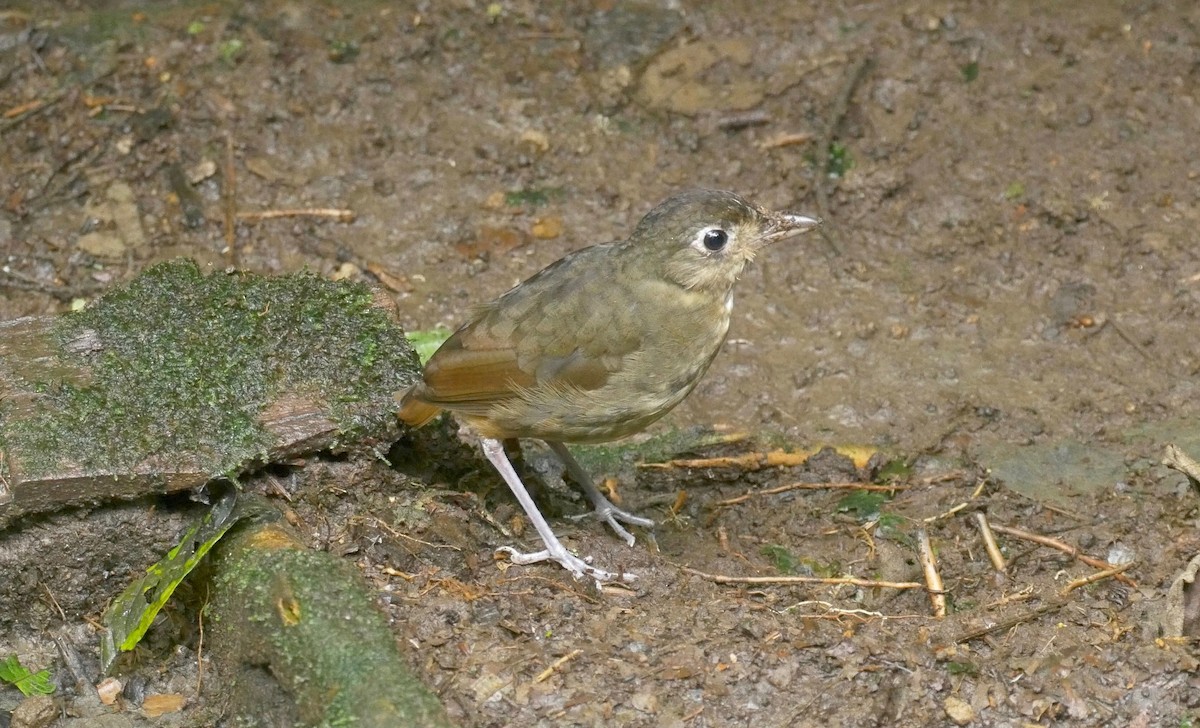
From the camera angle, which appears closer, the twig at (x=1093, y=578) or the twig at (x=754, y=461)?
the twig at (x=1093, y=578)

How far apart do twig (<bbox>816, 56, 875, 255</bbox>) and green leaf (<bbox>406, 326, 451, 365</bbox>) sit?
1.98m

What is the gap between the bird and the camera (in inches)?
170

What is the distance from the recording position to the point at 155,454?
3.84 meters

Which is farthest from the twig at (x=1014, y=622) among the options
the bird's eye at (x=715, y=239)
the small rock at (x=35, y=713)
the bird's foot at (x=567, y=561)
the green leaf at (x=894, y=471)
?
the small rock at (x=35, y=713)

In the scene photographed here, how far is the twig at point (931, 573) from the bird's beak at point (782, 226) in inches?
44.1

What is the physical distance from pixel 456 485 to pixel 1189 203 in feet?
12.7

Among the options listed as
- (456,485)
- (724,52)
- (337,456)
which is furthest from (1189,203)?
(337,456)

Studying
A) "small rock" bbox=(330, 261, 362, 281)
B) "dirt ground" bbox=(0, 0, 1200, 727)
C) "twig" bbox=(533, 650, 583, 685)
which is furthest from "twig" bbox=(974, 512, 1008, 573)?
"small rock" bbox=(330, 261, 362, 281)

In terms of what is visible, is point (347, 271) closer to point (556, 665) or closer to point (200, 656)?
point (200, 656)

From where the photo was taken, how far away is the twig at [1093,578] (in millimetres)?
4143

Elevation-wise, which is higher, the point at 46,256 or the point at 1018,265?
the point at 1018,265

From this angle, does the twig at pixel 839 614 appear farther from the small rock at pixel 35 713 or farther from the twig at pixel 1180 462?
the small rock at pixel 35 713

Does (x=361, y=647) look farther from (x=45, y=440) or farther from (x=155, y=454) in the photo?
(x=45, y=440)

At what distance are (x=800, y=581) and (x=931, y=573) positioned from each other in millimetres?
454
